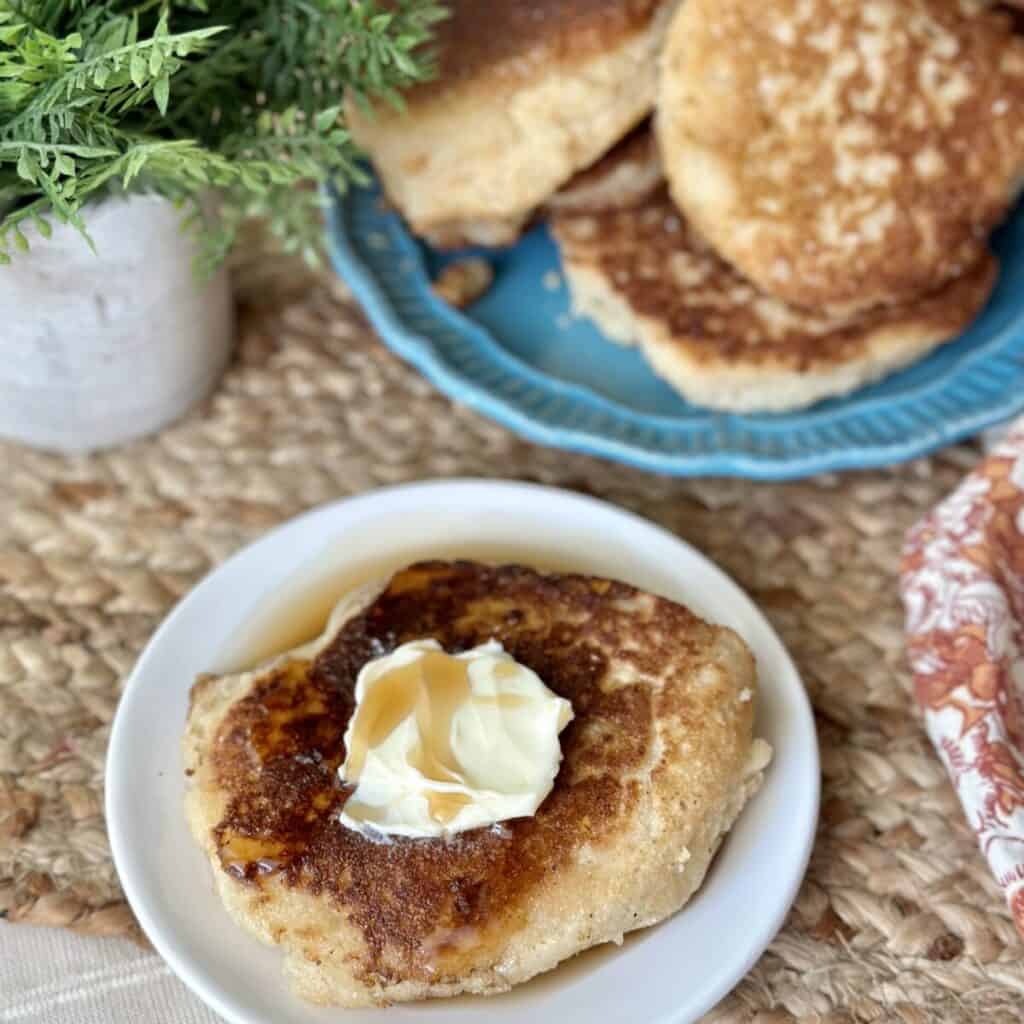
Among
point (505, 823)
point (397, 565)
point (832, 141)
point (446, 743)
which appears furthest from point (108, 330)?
point (832, 141)

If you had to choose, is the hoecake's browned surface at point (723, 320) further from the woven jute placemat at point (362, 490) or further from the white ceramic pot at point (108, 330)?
the white ceramic pot at point (108, 330)

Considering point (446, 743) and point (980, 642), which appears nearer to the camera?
point (446, 743)

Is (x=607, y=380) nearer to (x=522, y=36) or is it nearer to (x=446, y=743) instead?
(x=522, y=36)

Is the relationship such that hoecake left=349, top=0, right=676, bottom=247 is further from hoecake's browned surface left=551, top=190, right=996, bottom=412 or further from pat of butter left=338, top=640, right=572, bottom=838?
pat of butter left=338, top=640, right=572, bottom=838

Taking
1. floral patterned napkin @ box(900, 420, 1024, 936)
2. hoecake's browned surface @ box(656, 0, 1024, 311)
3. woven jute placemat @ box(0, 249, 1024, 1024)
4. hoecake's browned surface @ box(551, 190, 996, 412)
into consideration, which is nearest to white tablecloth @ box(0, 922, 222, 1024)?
woven jute placemat @ box(0, 249, 1024, 1024)

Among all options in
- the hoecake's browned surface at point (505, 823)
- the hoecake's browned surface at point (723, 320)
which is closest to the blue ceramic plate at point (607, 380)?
the hoecake's browned surface at point (723, 320)

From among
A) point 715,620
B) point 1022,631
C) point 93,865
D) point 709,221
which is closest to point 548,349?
point 709,221
